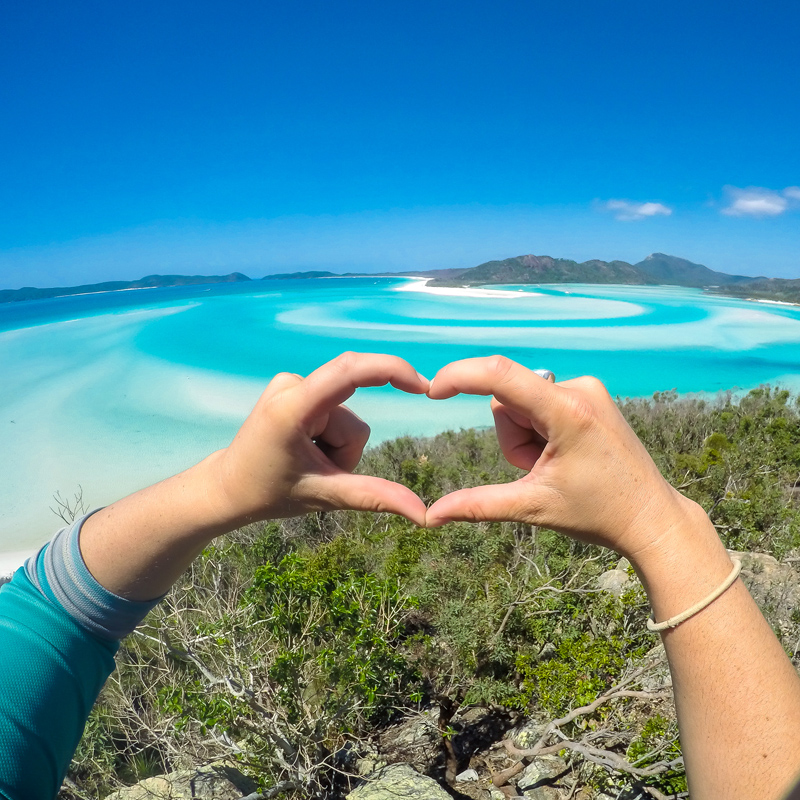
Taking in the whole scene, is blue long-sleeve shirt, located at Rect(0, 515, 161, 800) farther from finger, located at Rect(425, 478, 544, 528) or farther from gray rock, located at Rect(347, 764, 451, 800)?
gray rock, located at Rect(347, 764, 451, 800)

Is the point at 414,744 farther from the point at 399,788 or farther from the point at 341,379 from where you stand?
the point at 341,379

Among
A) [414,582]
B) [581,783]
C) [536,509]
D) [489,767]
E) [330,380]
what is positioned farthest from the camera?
[414,582]

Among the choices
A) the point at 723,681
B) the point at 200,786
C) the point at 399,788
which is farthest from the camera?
the point at 200,786

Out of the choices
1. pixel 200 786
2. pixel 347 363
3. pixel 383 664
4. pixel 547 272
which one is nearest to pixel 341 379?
pixel 347 363

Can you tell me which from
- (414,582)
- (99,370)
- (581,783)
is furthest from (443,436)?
(99,370)

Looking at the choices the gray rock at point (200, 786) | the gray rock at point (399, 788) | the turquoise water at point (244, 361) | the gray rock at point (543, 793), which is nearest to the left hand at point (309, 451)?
the gray rock at point (399, 788)

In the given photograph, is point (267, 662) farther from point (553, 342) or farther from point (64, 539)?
point (553, 342)

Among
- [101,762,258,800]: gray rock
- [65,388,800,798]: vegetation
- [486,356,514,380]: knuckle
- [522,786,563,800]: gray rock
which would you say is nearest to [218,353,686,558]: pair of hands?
[486,356,514,380]: knuckle
